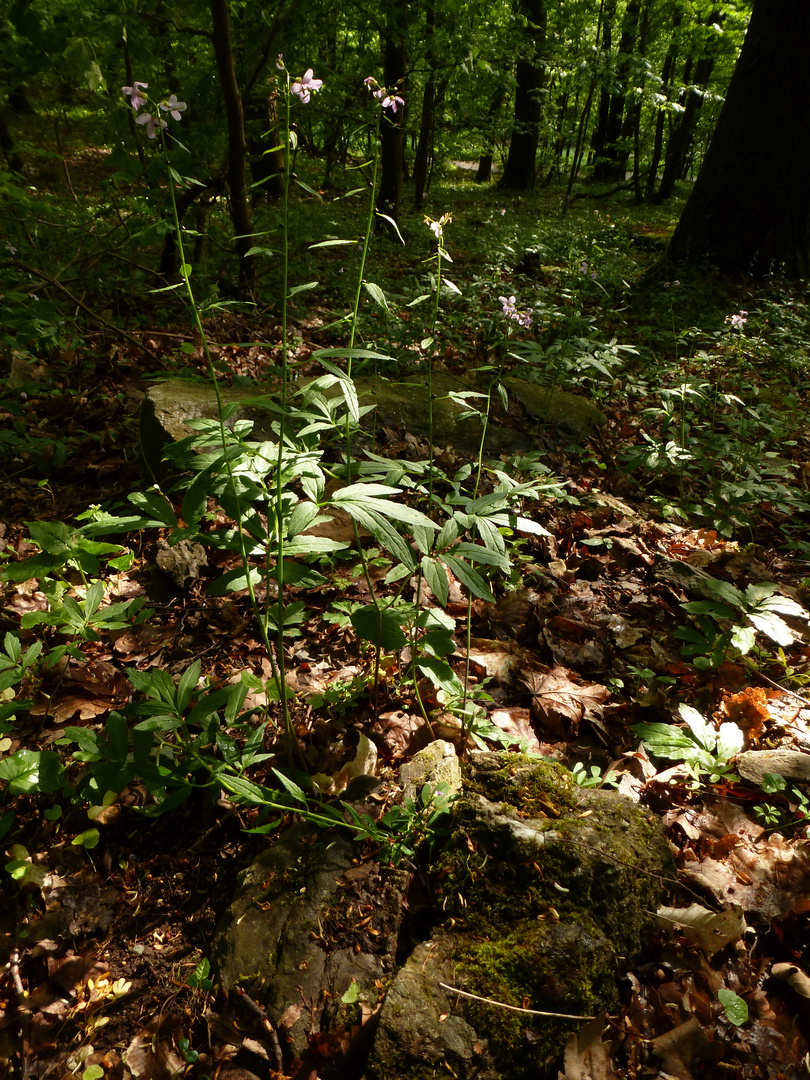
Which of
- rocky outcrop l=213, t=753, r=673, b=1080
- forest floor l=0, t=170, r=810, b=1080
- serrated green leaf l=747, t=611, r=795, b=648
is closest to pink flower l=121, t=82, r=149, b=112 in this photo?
forest floor l=0, t=170, r=810, b=1080

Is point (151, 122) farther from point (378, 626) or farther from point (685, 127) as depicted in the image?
point (685, 127)

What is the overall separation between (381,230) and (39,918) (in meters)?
10.1

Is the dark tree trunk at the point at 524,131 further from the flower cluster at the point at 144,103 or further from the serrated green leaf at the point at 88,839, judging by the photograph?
the serrated green leaf at the point at 88,839

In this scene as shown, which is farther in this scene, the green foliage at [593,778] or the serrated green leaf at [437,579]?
the green foliage at [593,778]

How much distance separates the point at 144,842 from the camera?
1.92 metres

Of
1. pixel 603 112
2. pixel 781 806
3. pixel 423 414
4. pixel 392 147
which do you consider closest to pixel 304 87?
pixel 781 806

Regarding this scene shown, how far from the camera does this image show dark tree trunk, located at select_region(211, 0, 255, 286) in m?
4.21

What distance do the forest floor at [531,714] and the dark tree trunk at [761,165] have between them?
13.7 feet

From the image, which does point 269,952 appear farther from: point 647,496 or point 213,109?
point 213,109

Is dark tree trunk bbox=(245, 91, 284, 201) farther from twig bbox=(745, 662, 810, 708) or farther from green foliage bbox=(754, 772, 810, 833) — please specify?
twig bbox=(745, 662, 810, 708)

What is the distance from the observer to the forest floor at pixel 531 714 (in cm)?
142

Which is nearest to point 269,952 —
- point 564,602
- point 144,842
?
point 144,842

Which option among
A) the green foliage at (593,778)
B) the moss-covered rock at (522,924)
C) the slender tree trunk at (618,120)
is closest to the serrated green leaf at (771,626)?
the green foliage at (593,778)

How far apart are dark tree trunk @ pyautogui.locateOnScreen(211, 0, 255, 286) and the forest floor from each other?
1.60 metres
